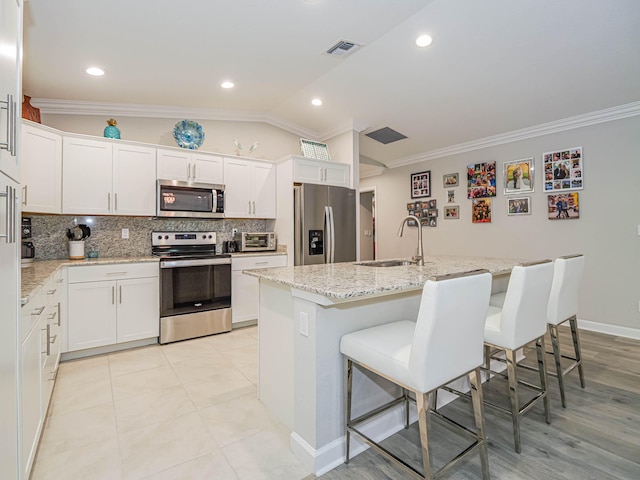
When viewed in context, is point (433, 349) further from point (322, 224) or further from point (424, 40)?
point (322, 224)

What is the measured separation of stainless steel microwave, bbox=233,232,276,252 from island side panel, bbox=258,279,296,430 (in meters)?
2.09

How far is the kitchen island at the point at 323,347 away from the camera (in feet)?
5.38

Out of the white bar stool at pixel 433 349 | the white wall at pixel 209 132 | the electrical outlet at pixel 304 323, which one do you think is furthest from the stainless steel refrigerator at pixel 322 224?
the white bar stool at pixel 433 349

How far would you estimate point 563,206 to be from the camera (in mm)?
4012

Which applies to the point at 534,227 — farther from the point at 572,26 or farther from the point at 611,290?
the point at 572,26

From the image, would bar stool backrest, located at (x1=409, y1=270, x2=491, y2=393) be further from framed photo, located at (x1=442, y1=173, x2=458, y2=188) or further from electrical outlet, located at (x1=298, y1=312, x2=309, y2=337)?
framed photo, located at (x1=442, y1=173, x2=458, y2=188)

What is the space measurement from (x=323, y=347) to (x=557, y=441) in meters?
1.47

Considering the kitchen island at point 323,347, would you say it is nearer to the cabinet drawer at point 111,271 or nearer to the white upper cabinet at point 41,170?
the cabinet drawer at point 111,271

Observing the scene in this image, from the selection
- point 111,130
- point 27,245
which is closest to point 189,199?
point 111,130

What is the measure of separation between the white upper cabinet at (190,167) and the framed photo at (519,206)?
3.82 metres

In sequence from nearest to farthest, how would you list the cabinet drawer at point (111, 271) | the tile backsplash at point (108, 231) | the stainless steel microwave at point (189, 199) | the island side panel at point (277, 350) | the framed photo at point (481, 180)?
the island side panel at point (277, 350) < the cabinet drawer at point (111, 271) < the tile backsplash at point (108, 231) < the stainless steel microwave at point (189, 199) < the framed photo at point (481, 180)

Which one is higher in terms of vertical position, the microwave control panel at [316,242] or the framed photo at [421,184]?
the framed photo at [421,184]

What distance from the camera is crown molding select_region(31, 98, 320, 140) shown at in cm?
358

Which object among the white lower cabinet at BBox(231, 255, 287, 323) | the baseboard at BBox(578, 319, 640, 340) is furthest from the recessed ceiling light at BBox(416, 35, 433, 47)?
the baseboard at BBox(578, 319, 640, 340)
